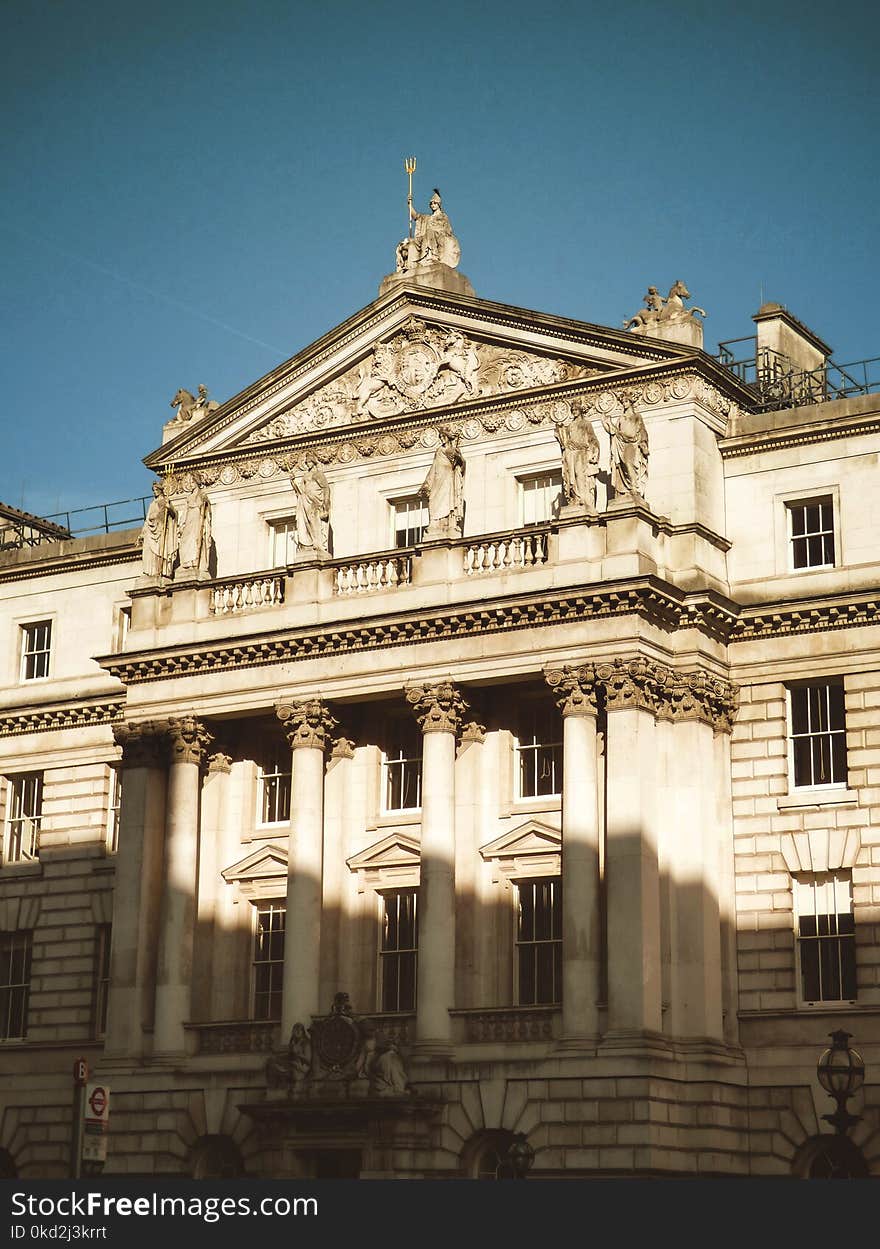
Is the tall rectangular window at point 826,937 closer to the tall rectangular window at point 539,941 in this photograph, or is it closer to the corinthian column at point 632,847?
the corinthian column at point 632,847

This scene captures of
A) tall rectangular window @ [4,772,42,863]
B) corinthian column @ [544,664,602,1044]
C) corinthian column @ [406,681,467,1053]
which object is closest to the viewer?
corinthian column @ [544,664,602,1044]

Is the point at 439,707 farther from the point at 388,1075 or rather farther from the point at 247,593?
the point at 388,1075

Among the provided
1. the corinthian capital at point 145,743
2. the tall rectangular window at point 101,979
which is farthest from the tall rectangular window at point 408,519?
the tall rectangular window at point 101,979

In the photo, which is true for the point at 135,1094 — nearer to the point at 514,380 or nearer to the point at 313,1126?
the point at 313,1126

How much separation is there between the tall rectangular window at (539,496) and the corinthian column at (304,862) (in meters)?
6.82

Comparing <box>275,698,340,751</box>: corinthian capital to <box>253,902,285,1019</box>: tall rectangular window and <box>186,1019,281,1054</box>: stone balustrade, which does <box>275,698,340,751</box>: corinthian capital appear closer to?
<box>253,902,285,1019</box>: tall rectangular window

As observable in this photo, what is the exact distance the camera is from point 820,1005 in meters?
46.1

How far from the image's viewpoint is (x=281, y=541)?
180 feet

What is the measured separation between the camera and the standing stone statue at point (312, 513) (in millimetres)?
51375

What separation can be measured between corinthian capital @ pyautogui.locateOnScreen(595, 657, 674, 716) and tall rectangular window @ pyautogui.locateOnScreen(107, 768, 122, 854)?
16417 millimetres

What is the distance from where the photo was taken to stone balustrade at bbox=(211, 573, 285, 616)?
170 feet

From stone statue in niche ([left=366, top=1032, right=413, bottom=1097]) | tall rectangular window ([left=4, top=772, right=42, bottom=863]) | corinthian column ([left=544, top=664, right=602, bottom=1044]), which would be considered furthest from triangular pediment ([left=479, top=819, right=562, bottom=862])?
tall rectangular window ([left=4, top=772, right=42, bottom=863])

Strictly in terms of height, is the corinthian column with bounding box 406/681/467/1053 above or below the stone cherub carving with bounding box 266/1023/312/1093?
above

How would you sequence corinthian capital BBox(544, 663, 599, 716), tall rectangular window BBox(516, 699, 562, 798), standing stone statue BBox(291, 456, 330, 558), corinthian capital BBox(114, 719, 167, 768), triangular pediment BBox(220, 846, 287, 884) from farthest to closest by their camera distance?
corinthian capital BBox(114, 719, 167, 768) < standing stone statue BBox(291, 456, 330, 558) < triangular pediment BBox(220, 846, 287, 884) < tall rectangular window BBox(516, 699, 562, 798) < corinthian capital BBox(544, 663, 599, 716)
